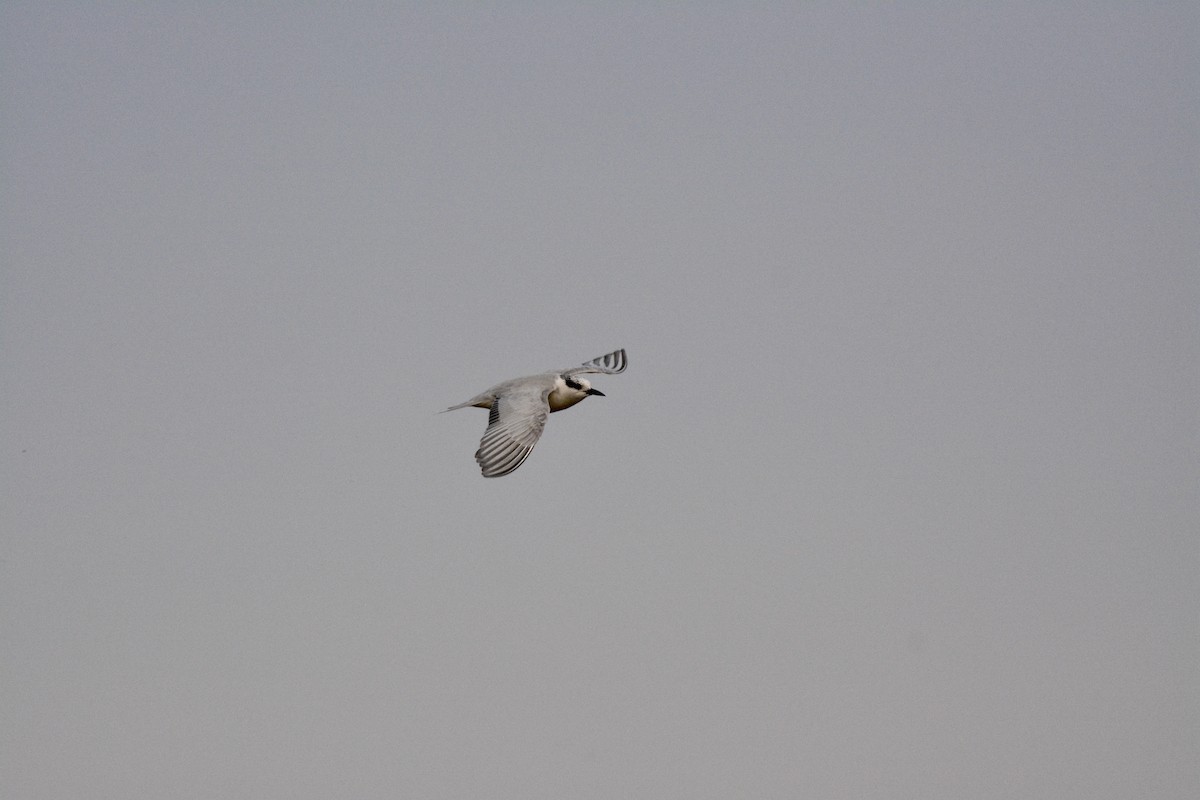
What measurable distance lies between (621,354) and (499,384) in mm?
8629

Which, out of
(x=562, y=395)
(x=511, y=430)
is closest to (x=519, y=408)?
(x=511, y=430)

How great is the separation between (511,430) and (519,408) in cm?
128

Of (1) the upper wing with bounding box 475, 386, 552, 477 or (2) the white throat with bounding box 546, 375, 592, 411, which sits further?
(2) the white throat with bounding box 546, 375, 592, 411

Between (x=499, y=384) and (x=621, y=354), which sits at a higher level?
(x=621, y=354)

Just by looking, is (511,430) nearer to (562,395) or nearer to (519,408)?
(519,408)

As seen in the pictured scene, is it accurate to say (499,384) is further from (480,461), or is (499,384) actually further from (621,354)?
(621,354)

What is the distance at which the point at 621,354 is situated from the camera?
3712cm

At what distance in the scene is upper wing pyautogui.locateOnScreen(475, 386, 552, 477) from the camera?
23.8 m

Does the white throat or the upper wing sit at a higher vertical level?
the white throat

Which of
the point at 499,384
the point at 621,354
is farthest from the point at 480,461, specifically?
the point at 621,354

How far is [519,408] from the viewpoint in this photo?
26.5 m

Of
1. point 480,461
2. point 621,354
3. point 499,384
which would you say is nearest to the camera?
point 480,461

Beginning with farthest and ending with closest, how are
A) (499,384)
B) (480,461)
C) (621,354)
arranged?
1. (621,354)
2. (499,384)
3. (480,461)

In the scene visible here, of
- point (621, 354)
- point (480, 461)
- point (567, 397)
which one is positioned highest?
point (621, 354)
